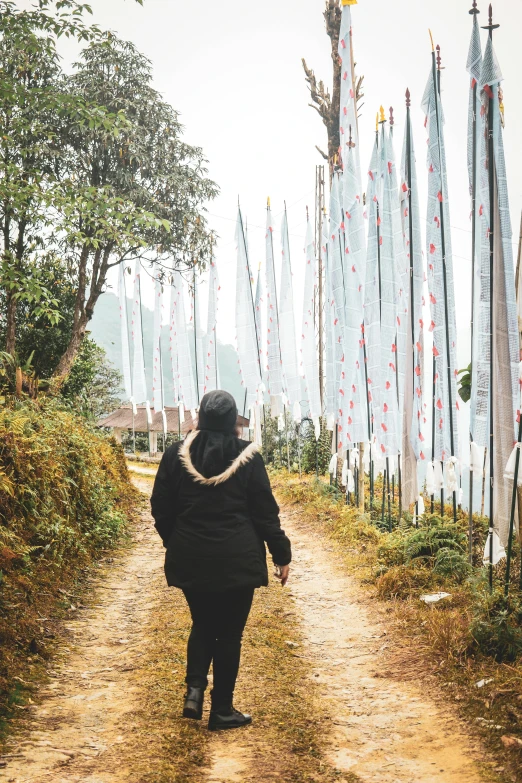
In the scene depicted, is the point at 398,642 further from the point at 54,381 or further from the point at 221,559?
the point at 54,381

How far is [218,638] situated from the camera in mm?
3432

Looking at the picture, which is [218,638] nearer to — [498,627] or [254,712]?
[254,712]

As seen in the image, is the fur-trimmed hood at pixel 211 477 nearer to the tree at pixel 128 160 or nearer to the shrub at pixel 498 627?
the shrub at pixel 498 627

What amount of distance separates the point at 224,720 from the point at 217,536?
94cm

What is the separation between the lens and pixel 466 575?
624 cm

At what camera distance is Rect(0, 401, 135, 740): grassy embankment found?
173 inches

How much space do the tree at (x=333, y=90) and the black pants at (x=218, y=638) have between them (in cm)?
1149

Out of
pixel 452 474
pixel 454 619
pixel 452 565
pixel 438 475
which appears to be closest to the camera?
pixel 454 619

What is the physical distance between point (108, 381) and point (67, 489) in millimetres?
18775

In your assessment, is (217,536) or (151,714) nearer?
(217,536)

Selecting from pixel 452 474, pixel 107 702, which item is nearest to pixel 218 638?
pixel 107 702

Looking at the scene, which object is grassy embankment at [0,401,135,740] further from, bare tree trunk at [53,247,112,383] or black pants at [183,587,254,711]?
bare tree trunk at [53,247,112,383]

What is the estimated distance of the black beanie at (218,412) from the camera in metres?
3.46

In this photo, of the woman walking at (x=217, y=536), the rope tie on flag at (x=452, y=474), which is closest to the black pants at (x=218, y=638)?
the woman walking at (x=217, y=536)
